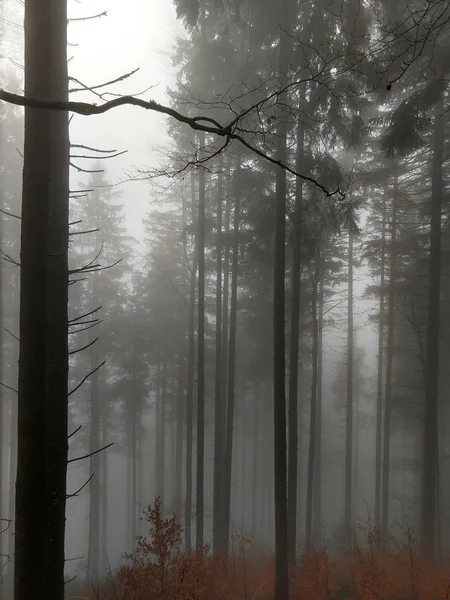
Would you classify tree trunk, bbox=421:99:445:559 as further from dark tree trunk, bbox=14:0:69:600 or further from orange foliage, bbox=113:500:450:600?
dark tree trunk, bbox=14:0:69:600

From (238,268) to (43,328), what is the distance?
528 inches

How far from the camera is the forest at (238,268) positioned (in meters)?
2.91

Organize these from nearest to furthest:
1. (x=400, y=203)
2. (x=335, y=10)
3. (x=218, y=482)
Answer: (x=335, y=10), (x=218, y=482), (x=400, y=203)

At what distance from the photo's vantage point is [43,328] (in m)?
2.89

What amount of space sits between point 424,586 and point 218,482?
6.64m

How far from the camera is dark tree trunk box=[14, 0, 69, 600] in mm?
2783

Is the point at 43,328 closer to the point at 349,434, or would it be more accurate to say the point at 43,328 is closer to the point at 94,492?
the point at 349,434

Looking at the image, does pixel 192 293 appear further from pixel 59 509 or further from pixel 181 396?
pixel 59 509

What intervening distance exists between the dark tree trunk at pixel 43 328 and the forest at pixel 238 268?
1cm

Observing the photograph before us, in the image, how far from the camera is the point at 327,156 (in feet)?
30.7

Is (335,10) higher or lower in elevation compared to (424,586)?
higher

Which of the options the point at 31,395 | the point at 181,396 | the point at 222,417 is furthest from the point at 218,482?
the point at 31,395

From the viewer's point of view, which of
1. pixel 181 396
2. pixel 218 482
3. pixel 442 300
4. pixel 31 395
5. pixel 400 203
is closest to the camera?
pixel 31 395

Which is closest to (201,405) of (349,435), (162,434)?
(349,435)
